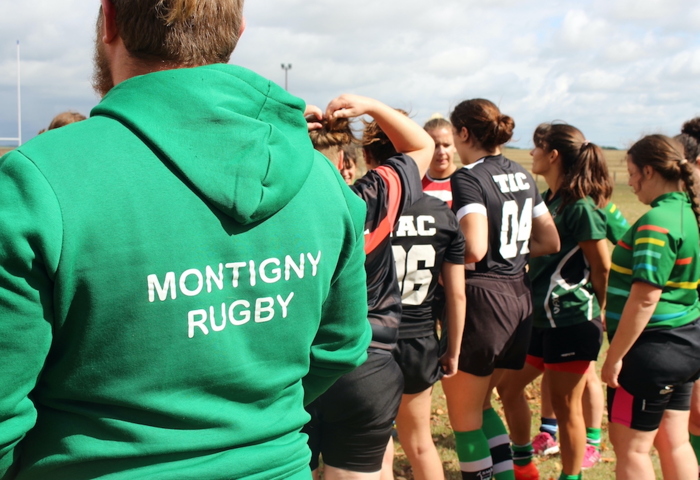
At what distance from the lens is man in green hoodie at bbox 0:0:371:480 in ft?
3.56

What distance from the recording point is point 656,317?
3541 mm

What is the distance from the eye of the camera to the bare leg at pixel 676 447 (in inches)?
146

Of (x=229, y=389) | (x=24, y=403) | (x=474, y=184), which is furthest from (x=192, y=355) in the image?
(x=474, y=184)

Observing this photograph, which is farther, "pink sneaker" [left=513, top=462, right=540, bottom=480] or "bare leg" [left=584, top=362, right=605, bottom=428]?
"bare leg" [left=584, top=362, right=605, bottom=428]

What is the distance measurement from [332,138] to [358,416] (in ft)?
3.82

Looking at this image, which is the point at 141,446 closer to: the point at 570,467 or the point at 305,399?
the point at 305,399

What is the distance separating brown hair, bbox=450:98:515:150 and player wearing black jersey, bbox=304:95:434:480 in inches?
55.4

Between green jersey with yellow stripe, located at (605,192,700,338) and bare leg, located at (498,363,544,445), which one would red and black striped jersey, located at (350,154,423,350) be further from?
bare leg, located at (498,363,544,445)

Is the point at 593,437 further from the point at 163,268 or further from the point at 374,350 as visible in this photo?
the point at 163,268

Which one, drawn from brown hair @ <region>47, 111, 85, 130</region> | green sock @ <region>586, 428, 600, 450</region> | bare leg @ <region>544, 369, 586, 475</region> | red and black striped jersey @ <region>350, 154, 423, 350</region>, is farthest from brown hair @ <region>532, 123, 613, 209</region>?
brown hair @ <region>47, 111, 85, 130</region>

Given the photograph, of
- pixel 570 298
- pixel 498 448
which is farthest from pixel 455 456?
pixel 570 298

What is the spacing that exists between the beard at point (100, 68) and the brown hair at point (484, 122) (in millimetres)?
2981

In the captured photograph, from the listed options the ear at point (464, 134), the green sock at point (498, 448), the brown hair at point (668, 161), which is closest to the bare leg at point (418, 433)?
the green sock at point (498, 448)

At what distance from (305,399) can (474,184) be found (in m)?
2.44
